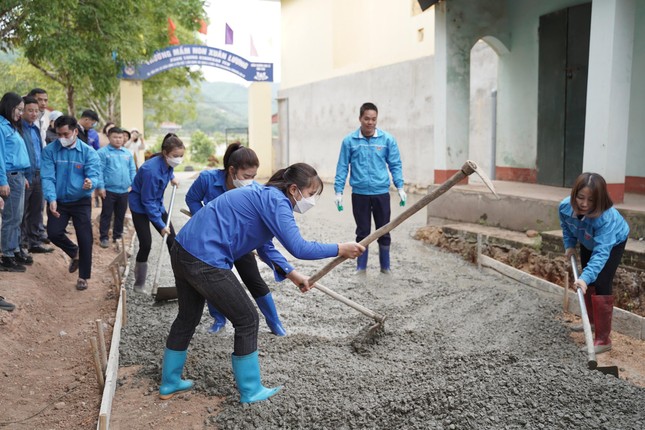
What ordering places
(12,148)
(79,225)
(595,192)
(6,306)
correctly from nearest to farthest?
(595,192)
(6,306)
(12,148)
(79,225)

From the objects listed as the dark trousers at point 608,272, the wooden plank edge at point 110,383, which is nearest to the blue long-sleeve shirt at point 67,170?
the wooden plank edge at point 110,383

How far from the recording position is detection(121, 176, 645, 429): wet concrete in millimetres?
3254

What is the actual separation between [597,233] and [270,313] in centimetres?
255

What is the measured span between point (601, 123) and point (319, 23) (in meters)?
15.1

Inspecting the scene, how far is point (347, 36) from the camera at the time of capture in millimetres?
19766

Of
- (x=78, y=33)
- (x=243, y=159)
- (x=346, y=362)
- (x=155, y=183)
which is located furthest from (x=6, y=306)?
(x=78, y=33)

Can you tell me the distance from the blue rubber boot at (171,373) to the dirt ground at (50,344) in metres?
0.40

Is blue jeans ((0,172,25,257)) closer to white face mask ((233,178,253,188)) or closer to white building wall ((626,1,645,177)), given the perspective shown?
white face mask ((233,178,253,188))

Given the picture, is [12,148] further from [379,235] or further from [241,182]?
[379,235]

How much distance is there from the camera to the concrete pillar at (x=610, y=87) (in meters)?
6.59

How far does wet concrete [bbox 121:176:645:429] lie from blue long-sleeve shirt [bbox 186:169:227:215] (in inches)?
42.4

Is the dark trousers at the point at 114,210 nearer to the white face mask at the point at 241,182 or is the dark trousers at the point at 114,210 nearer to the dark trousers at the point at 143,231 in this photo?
the dark trousers at the point at 143,231

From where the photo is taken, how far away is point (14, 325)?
16.2 feet

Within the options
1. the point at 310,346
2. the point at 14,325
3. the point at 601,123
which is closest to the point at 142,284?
the point at 14,325
